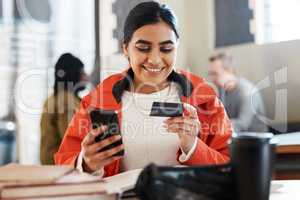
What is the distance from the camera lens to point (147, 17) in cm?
111

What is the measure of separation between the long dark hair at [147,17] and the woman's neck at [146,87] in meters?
0.13

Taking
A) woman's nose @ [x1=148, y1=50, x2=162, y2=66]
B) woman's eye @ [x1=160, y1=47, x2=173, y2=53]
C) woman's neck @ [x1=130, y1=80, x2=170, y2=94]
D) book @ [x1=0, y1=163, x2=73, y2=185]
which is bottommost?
book @ [x1=0, y1=163, x2=73, y2=185]

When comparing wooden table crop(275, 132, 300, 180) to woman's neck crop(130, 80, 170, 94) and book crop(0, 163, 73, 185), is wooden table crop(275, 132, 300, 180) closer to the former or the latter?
woman's neck crop(130, 80, 170, 94)

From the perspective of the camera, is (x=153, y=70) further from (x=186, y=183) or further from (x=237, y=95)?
(x=237, y=95)

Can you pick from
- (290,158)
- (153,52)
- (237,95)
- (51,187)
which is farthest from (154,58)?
(237,95)

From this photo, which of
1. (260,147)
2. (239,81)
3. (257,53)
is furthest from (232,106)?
(260,147)

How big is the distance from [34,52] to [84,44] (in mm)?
449

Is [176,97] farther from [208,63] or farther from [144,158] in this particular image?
[208,63]

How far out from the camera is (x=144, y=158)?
1.06 m

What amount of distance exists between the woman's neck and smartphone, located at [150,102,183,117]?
0.79 feet

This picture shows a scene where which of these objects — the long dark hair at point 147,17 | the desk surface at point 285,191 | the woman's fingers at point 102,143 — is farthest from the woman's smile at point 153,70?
the desk surface at point 285,191

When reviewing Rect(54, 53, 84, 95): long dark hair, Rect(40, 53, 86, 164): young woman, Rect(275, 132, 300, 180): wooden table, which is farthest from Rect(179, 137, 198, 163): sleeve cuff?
Rect(54, 53, 84, 95): long dark hair

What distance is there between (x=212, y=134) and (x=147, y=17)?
38cm

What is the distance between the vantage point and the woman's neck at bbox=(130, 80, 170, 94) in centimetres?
115
